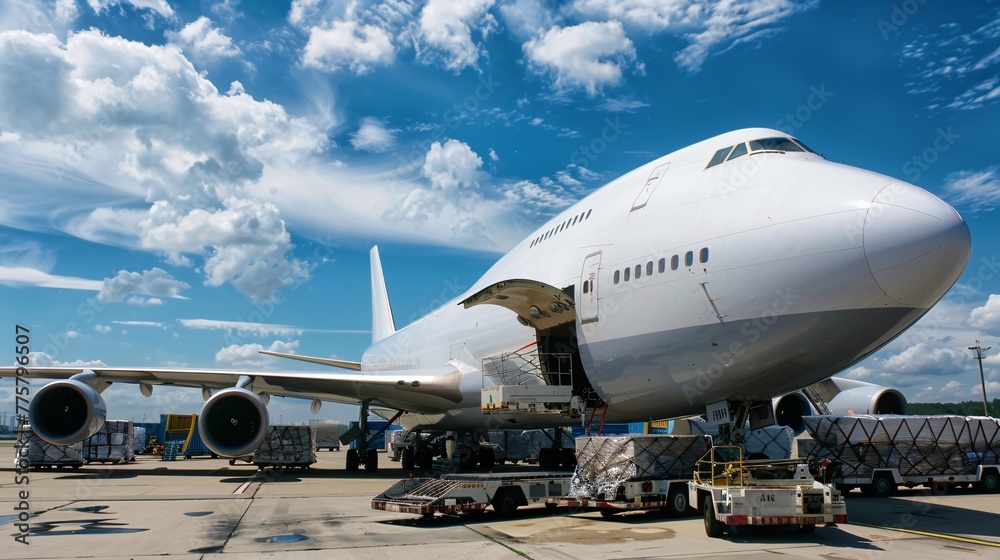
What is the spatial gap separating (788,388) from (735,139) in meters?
3.70

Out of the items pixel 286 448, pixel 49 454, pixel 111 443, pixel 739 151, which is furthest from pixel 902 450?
pixel 111 443

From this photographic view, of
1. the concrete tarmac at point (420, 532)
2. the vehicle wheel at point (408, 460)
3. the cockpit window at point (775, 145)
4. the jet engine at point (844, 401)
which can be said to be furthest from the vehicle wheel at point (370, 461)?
the cockpit window at point (775, 145)

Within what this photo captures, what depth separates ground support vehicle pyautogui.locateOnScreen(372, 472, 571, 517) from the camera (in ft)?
32.1

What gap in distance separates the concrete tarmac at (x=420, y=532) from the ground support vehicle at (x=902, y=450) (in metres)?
0.73

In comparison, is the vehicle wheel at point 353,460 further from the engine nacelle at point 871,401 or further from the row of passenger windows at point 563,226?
the engine nacelle at point 871,401

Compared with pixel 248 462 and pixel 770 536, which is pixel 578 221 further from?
pixel 248 462

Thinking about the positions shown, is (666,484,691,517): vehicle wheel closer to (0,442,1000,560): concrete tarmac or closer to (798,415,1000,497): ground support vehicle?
(0,442,1000,560): concrete tarmac

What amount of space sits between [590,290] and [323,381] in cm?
911

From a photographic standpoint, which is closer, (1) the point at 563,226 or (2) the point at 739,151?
(2) the point at 739,151

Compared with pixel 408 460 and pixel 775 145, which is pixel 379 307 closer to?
pixel 408 460

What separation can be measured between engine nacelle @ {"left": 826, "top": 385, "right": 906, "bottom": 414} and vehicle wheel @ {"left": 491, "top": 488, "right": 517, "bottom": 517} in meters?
10.5

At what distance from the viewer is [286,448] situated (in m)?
21.7

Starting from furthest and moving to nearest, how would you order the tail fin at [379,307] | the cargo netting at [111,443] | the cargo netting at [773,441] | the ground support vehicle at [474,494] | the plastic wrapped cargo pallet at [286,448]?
1. the tail fin at [379,307]
2. the cargo netting at [111,443]
3. the plastic wrapped cargo pallet at [286,448]
4. the cargo netting at [773,441]
5. the ground support vehicle at [474,494]

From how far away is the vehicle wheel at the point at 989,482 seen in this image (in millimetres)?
15508
